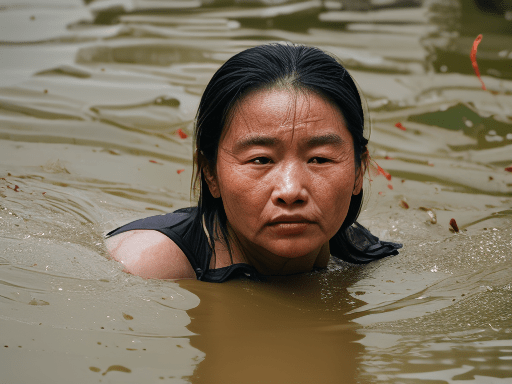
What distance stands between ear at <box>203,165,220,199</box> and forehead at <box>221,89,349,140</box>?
26 cm

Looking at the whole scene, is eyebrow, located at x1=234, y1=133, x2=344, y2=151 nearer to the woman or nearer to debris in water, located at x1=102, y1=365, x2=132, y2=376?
the woman

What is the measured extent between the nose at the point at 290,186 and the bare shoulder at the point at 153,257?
24.9 inches

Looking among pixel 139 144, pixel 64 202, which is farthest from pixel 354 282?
pixel 139 144

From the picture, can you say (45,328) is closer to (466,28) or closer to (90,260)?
(90,260)

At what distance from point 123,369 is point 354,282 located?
143cm

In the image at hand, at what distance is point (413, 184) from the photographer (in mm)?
5035

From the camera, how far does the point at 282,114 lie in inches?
101

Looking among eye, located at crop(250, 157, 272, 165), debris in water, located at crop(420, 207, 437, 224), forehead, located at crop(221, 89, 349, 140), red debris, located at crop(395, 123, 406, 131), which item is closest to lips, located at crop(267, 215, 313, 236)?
eye, located at crop(250, 157, 272, 165)

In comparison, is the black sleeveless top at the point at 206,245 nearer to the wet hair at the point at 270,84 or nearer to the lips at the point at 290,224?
the wet hair at the point at 270,84

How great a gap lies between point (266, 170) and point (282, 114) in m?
0.23

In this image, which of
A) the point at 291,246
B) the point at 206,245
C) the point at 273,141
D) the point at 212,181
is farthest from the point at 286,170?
the point at 206,245

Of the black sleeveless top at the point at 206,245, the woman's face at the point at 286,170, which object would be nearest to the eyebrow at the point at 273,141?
the woman's face at the point at 286,170

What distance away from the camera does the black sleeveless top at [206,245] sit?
2.91 metres

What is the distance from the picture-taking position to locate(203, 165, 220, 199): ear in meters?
2.91
